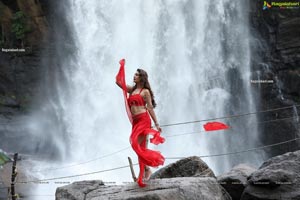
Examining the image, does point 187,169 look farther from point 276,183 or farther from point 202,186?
point 202,186

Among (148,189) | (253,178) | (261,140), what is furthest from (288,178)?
(261,140)

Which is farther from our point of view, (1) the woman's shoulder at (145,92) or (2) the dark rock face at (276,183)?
(2) the dark rock face at (276,183)

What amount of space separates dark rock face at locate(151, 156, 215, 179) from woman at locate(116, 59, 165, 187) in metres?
1.35

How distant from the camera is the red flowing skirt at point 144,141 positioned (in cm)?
409

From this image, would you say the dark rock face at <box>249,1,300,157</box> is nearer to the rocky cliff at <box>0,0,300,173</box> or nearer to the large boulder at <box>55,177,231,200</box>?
the rocky cliff at <box>0,0,300,173</box>

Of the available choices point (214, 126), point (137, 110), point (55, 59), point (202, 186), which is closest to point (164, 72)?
point (55, 59)

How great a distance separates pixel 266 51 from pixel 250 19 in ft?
5.72

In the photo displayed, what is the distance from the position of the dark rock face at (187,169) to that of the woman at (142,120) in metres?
1.35

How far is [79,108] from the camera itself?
1686cm

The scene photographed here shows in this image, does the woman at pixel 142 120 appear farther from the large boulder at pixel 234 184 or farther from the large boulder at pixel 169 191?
the large boulder at pixel 234 184

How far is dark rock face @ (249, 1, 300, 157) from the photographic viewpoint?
610 inches

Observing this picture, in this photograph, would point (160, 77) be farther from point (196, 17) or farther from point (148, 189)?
point (148, 189)

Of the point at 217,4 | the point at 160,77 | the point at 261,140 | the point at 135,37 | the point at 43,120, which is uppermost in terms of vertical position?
the point at 217,4

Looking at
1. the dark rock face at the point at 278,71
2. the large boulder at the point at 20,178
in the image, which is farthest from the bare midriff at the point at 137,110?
the dark rock face at the point at 278,71
